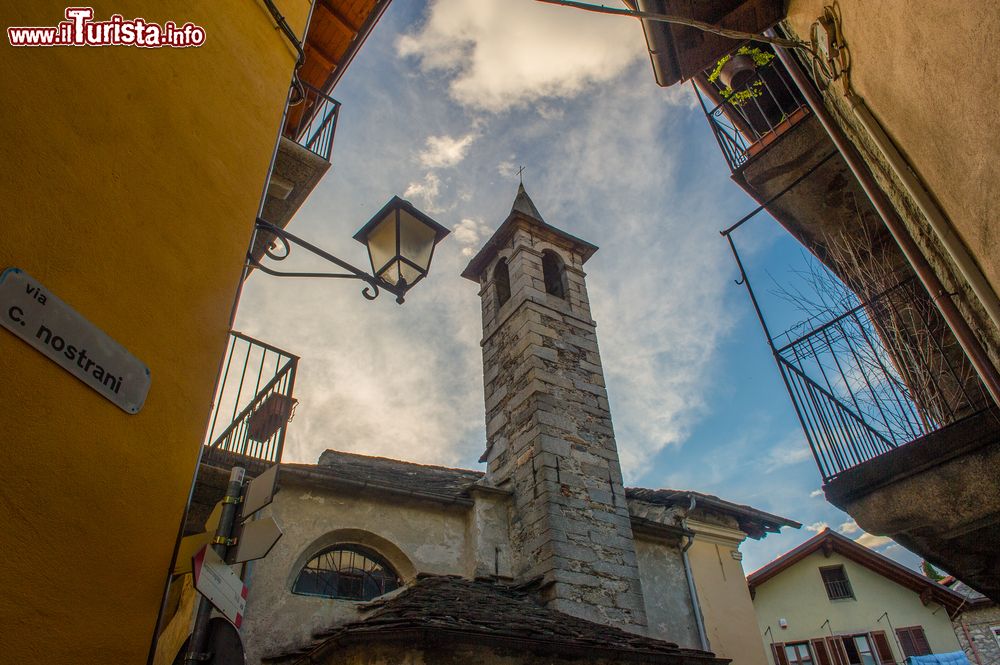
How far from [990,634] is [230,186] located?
20688 millimetres

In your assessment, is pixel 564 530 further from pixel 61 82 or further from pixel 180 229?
pixel 61 82

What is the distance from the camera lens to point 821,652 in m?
16.4

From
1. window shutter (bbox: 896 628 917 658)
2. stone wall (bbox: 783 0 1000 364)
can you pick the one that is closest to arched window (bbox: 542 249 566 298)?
stone wall (bbox: 783 0 1000 364)

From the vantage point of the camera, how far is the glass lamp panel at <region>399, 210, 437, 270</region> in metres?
4.30

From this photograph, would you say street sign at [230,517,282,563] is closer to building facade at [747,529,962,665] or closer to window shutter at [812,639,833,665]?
building facade at [747,529,962,665]

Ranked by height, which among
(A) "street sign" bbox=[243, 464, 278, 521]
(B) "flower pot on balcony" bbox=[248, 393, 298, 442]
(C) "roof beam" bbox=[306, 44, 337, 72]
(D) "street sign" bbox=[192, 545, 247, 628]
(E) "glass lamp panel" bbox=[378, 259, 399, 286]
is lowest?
(D) "street sign" bbox=[192, 545, 247, 628]

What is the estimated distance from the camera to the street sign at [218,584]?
92.7 inches

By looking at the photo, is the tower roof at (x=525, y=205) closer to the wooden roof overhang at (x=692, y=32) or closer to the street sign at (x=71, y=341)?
the wooden roof overhang at (x=692, y=32)

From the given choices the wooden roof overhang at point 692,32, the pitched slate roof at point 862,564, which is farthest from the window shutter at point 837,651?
the wooden roof overhang at point 692,32

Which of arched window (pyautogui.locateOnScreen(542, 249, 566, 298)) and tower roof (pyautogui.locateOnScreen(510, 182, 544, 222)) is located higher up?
tower roof (pyautogui.locateOnScreen(510, 182, 544, 222))

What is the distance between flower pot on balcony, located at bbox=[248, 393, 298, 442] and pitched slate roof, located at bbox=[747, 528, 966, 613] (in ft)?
54.6

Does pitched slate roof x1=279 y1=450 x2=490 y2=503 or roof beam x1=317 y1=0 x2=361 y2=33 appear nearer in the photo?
roof beam x1=317 y1=0 x2=361 y2=33

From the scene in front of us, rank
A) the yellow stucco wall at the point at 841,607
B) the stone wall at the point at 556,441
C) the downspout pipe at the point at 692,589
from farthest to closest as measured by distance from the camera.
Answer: the yellow stucco wall at the point at 841,607
the downspout pipe at the point at 692,589
the stone wall at the point at 556,441

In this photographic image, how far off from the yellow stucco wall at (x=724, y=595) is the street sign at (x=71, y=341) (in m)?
9.07
